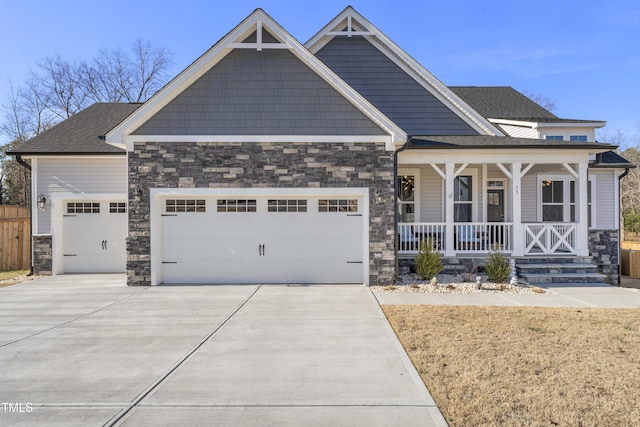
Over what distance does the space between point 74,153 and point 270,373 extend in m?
9.79

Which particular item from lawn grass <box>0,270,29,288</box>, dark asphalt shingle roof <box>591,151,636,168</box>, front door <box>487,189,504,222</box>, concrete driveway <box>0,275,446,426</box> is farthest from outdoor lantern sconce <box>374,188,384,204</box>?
lawn grass <box>0,270,29,288</box>

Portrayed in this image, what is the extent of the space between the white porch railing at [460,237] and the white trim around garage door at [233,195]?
155cm

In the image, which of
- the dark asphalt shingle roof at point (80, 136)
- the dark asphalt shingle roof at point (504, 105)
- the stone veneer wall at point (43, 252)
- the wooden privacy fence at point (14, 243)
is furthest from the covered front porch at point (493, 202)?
the wooden privacy fence at point (14, 243)

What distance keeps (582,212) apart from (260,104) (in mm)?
9147

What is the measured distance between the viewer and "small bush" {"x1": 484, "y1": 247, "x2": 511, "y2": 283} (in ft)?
30.6

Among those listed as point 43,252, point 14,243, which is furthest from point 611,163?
point 14,243

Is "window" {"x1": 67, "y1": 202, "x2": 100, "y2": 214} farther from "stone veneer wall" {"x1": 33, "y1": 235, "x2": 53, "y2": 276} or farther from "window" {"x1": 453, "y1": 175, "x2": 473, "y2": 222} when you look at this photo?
"window" {"x1": 453, "y1": 175, "x2": 473, "y2": 222}

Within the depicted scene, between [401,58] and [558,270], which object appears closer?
[558,270]

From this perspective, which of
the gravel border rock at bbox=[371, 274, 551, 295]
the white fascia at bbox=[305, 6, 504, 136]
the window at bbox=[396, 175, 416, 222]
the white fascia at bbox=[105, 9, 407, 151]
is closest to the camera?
the gravel border rock at bbox=[371, 274, 551, 295]

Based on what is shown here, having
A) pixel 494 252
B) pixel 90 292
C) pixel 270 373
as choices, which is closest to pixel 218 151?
pixel 90 292

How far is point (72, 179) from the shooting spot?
10.7 metres

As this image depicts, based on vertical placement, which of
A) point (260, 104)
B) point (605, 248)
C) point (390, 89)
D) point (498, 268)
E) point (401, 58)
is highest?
point (401, 58)

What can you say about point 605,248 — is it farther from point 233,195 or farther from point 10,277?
point 10,277

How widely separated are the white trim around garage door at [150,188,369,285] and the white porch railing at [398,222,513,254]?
1.55 m
